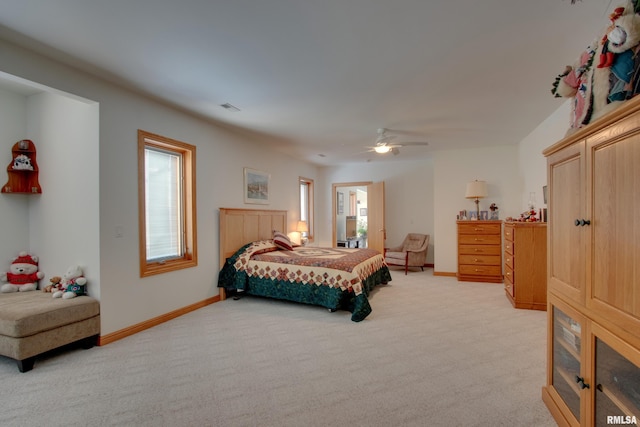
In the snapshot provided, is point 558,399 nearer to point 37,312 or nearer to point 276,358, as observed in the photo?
point 276,358

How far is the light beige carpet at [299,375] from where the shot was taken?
1.87 metres

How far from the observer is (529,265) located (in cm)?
394

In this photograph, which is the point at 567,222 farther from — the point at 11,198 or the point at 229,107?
the point at 11,198

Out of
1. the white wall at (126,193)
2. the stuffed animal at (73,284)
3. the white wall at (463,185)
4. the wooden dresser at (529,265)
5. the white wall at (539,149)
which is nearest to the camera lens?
the white wall at (126,193)

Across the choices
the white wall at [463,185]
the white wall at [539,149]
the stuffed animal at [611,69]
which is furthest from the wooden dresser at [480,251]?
the stuffed animal at [611,69]

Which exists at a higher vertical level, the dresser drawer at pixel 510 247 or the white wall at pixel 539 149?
the white wall at pixel 539 149

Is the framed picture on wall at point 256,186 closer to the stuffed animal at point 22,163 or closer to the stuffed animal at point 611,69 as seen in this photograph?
the stuffed animal at point 22,163

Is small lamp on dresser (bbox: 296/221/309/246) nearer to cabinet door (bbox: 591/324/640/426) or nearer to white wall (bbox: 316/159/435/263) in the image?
white wall (bbox: 316/159/435/263)

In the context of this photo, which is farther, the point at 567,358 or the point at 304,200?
the point at 304,200

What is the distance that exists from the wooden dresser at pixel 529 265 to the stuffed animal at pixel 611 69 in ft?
9.10

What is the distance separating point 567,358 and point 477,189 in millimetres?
4138

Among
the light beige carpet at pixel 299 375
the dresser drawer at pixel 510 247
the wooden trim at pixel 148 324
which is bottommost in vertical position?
the light beige carpet at pixel 299 375

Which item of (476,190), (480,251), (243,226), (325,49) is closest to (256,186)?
(243,226)

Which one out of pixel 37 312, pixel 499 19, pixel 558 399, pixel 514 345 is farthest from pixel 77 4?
pixel 514 345
